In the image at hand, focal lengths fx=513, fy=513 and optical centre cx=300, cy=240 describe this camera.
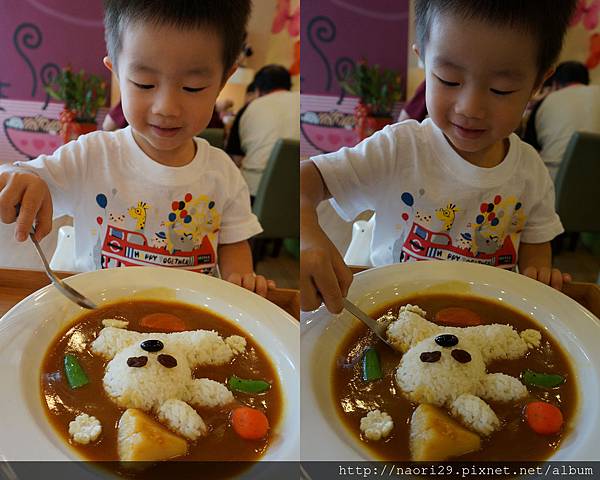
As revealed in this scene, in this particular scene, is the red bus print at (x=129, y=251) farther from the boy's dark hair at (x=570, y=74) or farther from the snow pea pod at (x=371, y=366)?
the boy's dark hair at (x=570, y=74)

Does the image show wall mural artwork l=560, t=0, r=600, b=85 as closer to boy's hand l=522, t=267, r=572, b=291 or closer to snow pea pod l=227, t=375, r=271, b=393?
boy's hand l=522, t=267, r=572, b=291

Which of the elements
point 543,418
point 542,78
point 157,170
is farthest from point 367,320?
point 157,170

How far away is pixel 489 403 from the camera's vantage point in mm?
371

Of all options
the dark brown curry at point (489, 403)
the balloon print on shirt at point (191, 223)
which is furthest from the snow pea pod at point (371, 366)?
the balloon print on shirt at point (191, 223)

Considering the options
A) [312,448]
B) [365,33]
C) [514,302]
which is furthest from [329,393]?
[365,33]

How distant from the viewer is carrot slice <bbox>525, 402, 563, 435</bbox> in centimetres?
37

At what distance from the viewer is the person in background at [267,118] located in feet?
1.91

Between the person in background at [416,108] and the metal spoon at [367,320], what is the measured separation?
0.19m

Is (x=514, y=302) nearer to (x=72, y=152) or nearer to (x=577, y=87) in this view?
(x=577, y=87)

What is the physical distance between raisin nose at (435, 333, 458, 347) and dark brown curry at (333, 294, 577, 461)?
4 centimetres

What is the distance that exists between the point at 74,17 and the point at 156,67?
0.43ft

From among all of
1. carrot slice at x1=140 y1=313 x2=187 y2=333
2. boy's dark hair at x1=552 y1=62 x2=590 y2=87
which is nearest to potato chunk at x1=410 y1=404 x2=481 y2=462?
carrot slice at x1=140 y1=313 x2=187 y2=333

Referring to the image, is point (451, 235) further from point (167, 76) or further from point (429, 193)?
point (167, 76)

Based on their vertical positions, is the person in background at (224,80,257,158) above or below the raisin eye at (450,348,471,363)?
above
